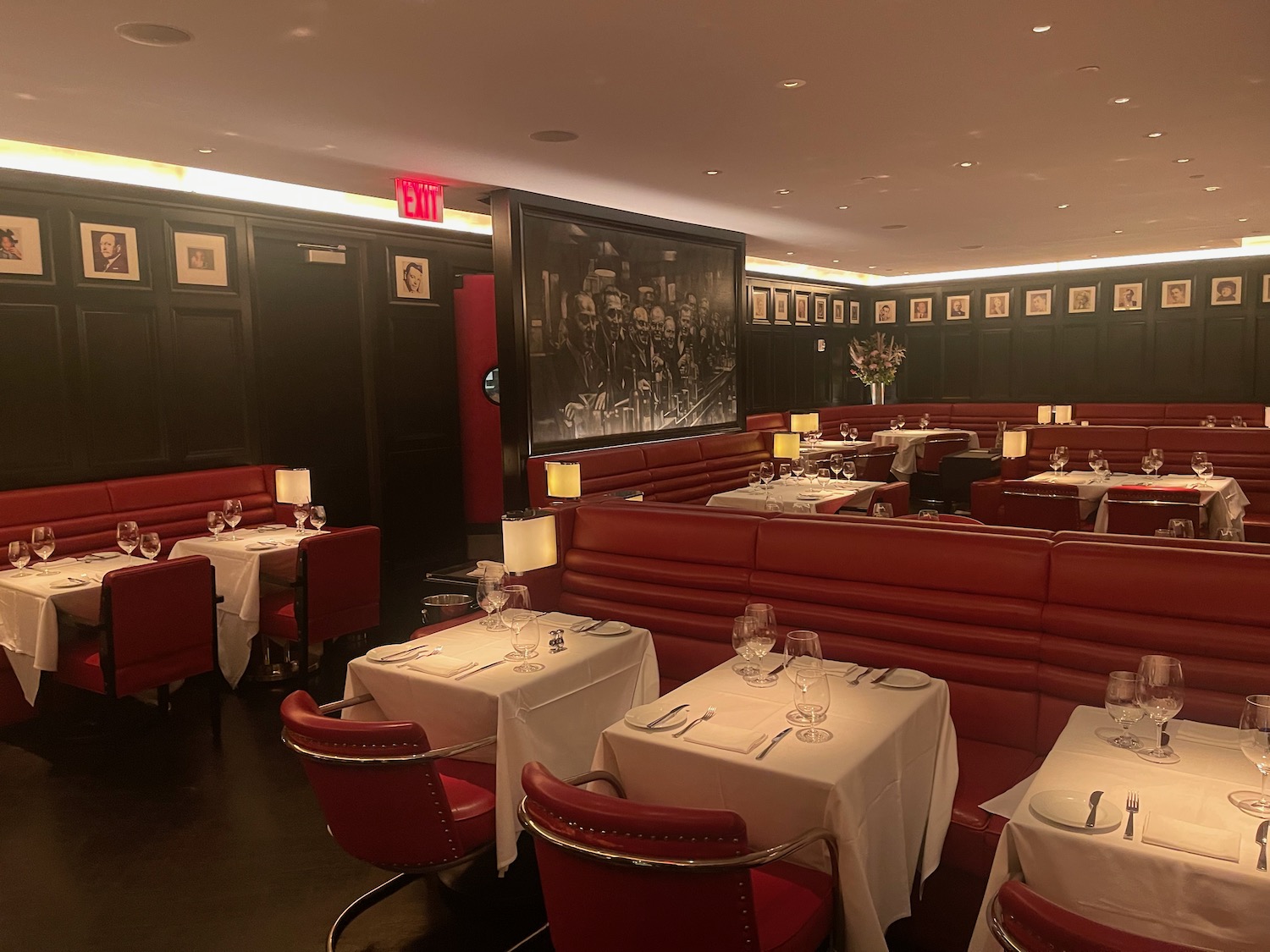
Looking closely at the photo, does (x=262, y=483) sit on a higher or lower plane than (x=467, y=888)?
higher

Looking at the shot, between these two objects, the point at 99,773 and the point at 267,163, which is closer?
the point at 99,773

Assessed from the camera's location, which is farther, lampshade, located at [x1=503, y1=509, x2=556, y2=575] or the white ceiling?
lampshade, located at [x1=503, y1=509, x2=556, y2=575]

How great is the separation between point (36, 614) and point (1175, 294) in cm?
1459

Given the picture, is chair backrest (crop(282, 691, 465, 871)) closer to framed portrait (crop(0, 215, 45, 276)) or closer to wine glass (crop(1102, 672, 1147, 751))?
wine glass (crop(1102, 672, 1147, 751))

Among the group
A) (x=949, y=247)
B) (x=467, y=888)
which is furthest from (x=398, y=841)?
(x=949, y=247)

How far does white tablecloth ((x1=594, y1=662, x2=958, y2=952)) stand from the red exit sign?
5268 mm

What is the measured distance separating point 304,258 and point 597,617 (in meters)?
4.79

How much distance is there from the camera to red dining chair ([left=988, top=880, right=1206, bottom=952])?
4.66 feet

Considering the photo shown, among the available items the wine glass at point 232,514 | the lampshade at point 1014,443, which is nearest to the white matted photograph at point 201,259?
the wine glass at point 232,514

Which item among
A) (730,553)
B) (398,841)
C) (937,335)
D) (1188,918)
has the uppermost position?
(937,335)

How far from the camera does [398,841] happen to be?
251cm

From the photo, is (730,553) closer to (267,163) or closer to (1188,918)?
(1188,918)

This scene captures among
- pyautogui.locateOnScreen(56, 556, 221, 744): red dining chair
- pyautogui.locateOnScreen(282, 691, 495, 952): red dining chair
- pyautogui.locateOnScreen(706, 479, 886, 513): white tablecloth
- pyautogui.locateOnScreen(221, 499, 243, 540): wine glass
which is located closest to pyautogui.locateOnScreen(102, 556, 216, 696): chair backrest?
pyautogui.locateOnScreen(56, 556, 221, 744): red dining chair

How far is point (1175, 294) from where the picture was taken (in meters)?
13.4
